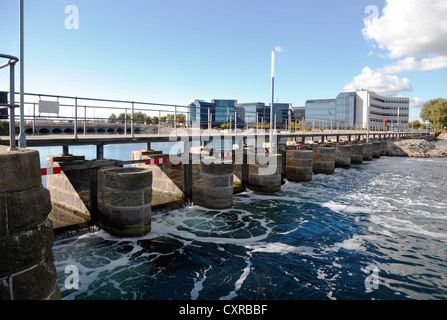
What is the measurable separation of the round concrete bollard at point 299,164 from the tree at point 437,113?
102m

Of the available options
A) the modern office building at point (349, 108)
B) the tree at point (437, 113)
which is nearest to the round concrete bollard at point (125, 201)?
the modern office building at point (349, 108)

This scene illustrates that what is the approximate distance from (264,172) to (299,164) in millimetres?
3775

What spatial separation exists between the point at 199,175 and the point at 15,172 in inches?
320

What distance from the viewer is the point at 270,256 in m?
7.32

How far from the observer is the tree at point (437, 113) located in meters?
94.8

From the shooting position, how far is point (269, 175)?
14453mm

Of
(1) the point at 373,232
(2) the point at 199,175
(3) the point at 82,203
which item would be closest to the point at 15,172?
(3) the point at 82,203

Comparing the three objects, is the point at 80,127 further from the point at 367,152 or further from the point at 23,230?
the point at 367,152

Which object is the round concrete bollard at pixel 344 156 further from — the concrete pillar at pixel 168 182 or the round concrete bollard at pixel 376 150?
the concrete pillar at pixel 168 182

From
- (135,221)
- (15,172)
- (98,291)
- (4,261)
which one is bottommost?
(98,291)

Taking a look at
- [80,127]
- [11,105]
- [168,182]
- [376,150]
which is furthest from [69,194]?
[376,150]

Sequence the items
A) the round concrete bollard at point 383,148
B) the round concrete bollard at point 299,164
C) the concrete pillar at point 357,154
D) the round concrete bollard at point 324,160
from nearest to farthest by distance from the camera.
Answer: the round concrete bollard at point 299,164
the round concrete bollard at point 324,160
the concrete pillar at point 357,154
the round concrete bollard at point 383,148

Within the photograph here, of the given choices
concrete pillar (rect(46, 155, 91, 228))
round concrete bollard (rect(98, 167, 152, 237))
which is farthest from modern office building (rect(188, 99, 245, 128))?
concrete pillar (rect(46, 155, 91, 228))
